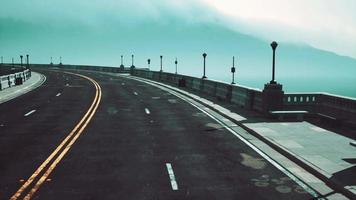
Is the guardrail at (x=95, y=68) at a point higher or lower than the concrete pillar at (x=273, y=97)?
higher

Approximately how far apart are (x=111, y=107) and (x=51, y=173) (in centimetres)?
1465

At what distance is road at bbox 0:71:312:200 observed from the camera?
8.85 meters

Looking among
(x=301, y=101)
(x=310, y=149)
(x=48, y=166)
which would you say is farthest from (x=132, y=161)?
(x=301, y=101)

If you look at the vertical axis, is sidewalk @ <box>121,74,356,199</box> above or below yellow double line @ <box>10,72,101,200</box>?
above

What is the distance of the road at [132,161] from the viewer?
885 cm

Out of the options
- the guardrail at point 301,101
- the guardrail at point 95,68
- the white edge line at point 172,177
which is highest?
the guardrail at point 95,68

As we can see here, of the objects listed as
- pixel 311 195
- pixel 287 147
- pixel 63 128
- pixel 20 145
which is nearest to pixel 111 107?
pixel 63 128

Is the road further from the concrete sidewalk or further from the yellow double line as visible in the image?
the concrete sidewalk

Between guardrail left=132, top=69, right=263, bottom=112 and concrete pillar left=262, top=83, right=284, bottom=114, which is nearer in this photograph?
concrete pillar left=262, top=83, right=284, bottom=114

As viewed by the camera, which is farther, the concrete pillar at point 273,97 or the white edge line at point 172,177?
the concrete pillar at point 273,97

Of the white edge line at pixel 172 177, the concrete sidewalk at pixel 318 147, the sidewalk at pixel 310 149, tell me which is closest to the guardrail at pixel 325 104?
the sidewalk at pixel 310 149

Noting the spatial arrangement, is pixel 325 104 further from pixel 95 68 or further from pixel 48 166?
pixel 95 68

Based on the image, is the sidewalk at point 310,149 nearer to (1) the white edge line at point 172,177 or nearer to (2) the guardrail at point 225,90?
(2) the guardrail at point 225,90

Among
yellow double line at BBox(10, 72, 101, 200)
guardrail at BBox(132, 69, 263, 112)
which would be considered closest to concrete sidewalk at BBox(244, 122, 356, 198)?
guardrail at BBox(132, 69, 263, 112)
